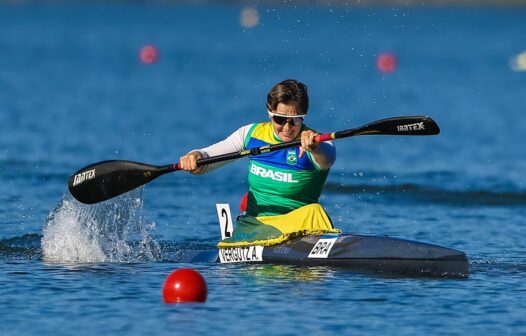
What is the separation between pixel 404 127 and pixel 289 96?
1.36 meters

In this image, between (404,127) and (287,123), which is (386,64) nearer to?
(404,127)

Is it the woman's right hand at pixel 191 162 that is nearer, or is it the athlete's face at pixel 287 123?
the athlete's face at pixel 287 123

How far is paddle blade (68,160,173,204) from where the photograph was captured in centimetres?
1545

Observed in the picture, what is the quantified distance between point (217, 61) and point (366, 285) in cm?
5150

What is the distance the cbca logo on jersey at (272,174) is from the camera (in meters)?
14.5

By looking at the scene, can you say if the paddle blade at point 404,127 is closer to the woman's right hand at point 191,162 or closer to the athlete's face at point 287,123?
the athlete's face at point 287,123

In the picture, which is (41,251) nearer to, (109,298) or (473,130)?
(109,298)

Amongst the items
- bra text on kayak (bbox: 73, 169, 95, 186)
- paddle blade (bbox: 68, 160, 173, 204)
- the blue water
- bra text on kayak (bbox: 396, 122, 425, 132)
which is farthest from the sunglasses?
bra text on kayak (bbox: 73, 169, 95, 186)

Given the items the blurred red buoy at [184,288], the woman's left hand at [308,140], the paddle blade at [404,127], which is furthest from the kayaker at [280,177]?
the blurred red buoy at [184,288]

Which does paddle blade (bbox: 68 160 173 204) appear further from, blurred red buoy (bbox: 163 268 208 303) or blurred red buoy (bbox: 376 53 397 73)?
blurred red buoy (bbox: 376 53 397 73)

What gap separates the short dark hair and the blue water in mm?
1698

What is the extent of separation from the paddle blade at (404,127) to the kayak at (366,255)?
3.63ft

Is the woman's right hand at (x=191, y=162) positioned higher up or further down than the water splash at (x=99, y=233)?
higher up

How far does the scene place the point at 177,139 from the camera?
1182 inches
